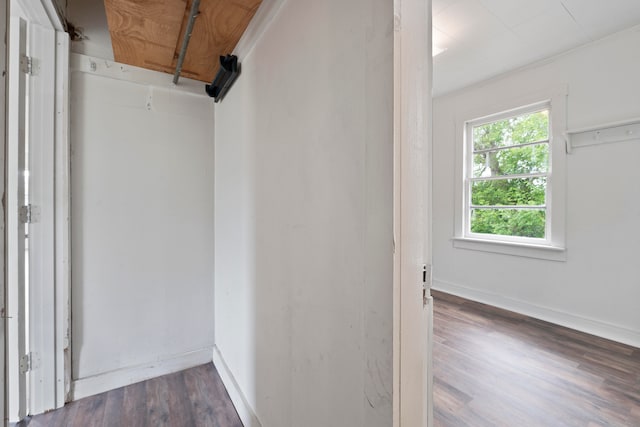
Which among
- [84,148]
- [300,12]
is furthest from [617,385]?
[84,148]

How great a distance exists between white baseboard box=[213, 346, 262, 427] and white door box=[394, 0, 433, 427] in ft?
3.44

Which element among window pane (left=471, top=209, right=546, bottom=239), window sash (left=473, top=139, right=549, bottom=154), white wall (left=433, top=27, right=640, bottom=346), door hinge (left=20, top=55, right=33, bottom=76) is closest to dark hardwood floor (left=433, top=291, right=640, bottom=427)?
white wall (left=433, top=27, right=640, bottom=346)

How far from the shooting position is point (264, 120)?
1.34 meters

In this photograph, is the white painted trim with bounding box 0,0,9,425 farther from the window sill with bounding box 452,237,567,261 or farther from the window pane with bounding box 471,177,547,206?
the window pane with bounding box 471,177,547,206

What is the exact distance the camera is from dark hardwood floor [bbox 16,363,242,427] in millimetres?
1523

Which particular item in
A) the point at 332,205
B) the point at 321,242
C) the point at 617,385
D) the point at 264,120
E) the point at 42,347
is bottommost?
the point at 617,385

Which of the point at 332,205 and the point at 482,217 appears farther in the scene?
the point at 482,217

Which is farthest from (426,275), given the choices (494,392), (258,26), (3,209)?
(494,392)

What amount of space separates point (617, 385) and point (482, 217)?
78.8 inches

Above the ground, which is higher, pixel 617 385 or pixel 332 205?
pixel 332 205

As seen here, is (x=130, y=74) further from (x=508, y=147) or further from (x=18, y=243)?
(x=508, y=147)

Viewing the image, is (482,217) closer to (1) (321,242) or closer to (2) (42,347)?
(1) (321,242)

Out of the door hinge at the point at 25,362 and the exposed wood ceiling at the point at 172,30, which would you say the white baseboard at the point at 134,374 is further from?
the exposed wood ceiling at the point at 172,30

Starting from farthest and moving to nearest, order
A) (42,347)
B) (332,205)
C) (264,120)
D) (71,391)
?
(71,391) → (42,347) → (264,120) → (332,205)
